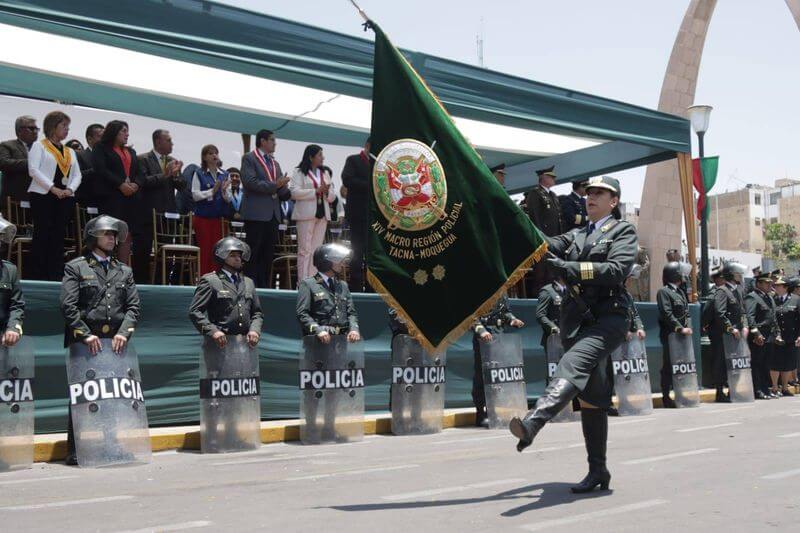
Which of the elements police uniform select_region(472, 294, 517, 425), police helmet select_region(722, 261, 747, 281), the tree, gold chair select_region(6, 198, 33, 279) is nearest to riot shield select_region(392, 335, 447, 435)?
police uniform select_region(472, 294, 517, 425)

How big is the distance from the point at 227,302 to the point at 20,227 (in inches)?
126

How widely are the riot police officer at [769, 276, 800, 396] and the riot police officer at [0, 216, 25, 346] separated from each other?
13051mm

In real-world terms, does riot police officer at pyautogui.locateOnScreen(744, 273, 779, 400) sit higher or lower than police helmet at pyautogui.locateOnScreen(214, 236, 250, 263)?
lower

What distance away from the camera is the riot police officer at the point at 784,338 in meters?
17.1

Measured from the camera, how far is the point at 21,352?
8.36 meters

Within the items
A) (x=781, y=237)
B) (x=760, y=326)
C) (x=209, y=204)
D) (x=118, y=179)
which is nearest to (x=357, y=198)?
(x=209, y=204)

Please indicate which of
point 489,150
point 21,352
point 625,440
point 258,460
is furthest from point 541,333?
point 21,352

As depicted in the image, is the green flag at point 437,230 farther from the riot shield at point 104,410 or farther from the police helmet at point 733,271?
the police helmet at point 733,271

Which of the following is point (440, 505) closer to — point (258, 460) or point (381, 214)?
point (381, 214)

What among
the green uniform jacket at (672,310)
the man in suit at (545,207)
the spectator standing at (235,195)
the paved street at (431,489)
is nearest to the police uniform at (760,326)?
the green uniform jacket at (672,310)

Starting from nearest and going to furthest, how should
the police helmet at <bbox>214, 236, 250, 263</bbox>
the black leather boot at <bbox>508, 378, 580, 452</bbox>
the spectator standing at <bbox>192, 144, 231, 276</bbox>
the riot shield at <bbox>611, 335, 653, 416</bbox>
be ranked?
1. the black leather boot at <bbox>508, 378, 580, 452</bbox>
2. the police helmet at <bbox>214, 236, 250, 263</bbox>
3. the spectator standing at <bbox>192, 144, 231, 276</bbox>
4. the riot shield at <bbox>611, 335, 653, 416</bbox>

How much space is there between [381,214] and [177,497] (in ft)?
7.59

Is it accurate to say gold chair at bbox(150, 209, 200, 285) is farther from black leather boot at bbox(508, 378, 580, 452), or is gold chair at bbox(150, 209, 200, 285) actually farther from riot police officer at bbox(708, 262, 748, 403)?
riot police officer at bbox(708, 262, 748, 403)

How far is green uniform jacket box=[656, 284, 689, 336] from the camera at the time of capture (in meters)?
14.4
